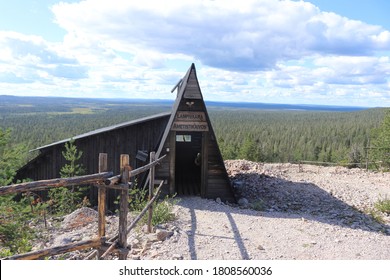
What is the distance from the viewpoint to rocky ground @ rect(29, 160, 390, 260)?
658 cm

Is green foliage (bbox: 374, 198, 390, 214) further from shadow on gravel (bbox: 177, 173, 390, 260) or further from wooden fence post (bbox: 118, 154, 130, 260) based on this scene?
wooden fence post (bbox: 118, 154, 130, 260)

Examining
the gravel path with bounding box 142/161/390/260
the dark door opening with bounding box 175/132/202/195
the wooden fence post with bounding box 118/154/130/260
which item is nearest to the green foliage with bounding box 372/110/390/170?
the gravel path with bounding box 142/161/390/260

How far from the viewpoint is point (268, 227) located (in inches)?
321

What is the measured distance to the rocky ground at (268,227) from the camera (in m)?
6.58

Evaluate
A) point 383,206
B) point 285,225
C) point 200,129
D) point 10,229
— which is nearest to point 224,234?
point 285,225

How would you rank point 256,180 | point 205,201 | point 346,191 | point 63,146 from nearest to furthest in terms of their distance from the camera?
point 205,201
point 63,146
point 346,191
point 256,180

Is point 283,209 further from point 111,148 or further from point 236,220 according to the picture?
point 111,148

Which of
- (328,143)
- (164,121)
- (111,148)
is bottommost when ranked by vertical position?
(328,143)

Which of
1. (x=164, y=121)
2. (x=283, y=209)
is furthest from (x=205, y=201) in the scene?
(x=164, y=121)

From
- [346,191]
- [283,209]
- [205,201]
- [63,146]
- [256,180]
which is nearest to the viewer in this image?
[205,201]

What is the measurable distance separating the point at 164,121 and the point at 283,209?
17.9ft

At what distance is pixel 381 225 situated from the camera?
30.7 feet

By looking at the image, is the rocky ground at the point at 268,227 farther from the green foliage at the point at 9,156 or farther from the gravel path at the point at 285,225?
the green foliage at the point at 9,156

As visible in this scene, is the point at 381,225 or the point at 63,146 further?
the point at 63,146
